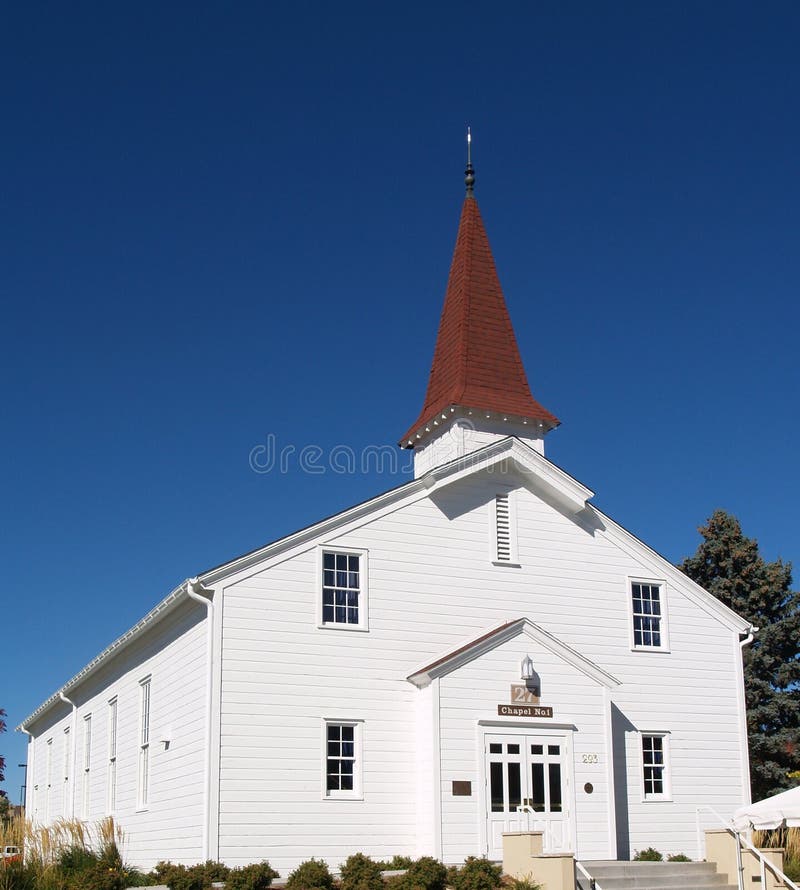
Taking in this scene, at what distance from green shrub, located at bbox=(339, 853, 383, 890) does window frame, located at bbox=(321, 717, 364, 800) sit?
1.27m

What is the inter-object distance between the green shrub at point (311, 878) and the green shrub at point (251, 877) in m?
0.40

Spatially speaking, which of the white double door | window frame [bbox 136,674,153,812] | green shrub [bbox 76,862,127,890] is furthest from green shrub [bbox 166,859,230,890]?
→ the white double door

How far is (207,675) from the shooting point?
22.8m

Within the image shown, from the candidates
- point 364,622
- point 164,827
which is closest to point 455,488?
point 364,622

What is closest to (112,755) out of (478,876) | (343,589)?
(343,589)

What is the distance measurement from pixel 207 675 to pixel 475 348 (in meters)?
12.1

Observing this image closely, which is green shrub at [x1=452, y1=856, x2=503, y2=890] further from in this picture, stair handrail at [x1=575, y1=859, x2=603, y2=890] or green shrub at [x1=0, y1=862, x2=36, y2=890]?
green shrub at [x1=0, y1=862, x2=36, y2=890]

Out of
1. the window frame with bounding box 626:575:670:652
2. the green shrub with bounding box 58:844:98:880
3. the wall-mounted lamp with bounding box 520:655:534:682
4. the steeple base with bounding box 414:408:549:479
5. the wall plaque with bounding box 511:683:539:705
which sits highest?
the steeple base with bounding box 414:408:549:479

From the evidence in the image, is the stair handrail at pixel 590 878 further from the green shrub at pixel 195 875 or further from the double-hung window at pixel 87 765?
the double-hung window at pixel 87 765

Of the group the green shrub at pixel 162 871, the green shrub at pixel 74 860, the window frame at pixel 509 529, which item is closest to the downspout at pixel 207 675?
the green shrub at pixel 162 871

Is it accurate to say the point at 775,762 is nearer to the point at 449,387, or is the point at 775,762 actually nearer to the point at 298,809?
the point at 449,387

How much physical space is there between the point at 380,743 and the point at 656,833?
6994mm

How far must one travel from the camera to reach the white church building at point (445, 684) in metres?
22.9

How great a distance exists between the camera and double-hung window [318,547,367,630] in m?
24.2
